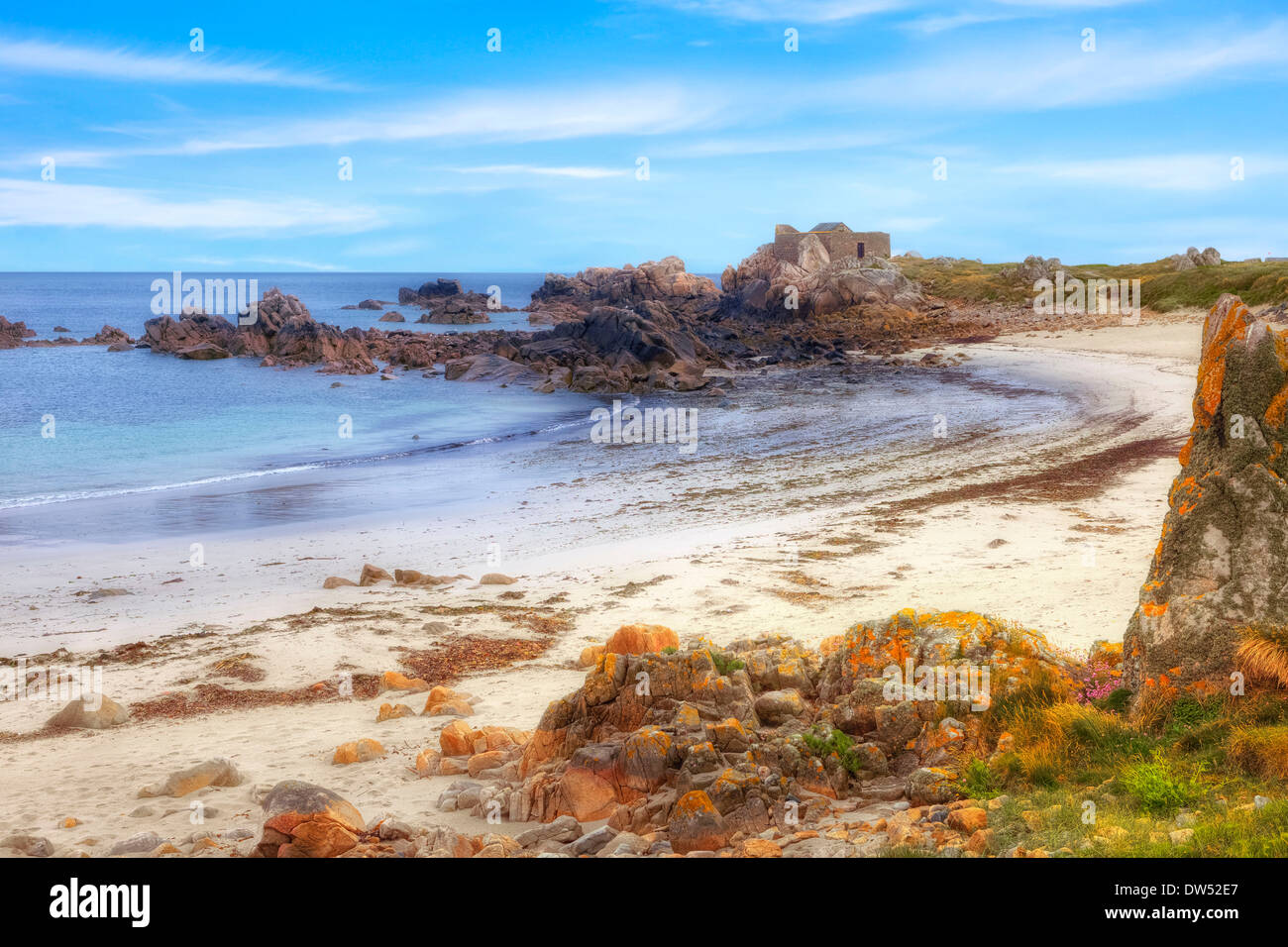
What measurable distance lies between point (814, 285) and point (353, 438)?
172 feet

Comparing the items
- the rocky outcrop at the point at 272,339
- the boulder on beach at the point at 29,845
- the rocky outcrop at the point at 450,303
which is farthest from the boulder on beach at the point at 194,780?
the rocky outcrop at the point at 450,303

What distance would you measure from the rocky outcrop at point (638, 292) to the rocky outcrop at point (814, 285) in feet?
16.7

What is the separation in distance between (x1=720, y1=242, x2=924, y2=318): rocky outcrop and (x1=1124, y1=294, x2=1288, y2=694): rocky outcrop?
70.7 m

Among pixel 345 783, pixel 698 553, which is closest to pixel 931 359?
pixel 698 553

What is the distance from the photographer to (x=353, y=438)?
1411 inches

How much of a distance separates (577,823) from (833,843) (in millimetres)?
1913

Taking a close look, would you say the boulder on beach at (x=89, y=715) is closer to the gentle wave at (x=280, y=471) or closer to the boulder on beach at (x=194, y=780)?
the boulder on beach at (x=194, y=780)

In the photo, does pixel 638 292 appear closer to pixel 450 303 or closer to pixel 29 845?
pixel 450 303

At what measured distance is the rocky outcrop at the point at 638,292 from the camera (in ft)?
326

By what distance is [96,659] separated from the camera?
12.0 metres

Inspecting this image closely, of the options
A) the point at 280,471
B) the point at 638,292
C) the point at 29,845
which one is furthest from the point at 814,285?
the point at 29,845

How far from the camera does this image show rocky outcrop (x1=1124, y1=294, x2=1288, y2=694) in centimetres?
650

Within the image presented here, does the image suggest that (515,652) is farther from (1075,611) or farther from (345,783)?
(1075,611)

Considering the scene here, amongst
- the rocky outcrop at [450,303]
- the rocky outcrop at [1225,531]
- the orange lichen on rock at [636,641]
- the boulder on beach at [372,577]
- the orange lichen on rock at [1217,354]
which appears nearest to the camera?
the rocky outcrop at [1225,531]
